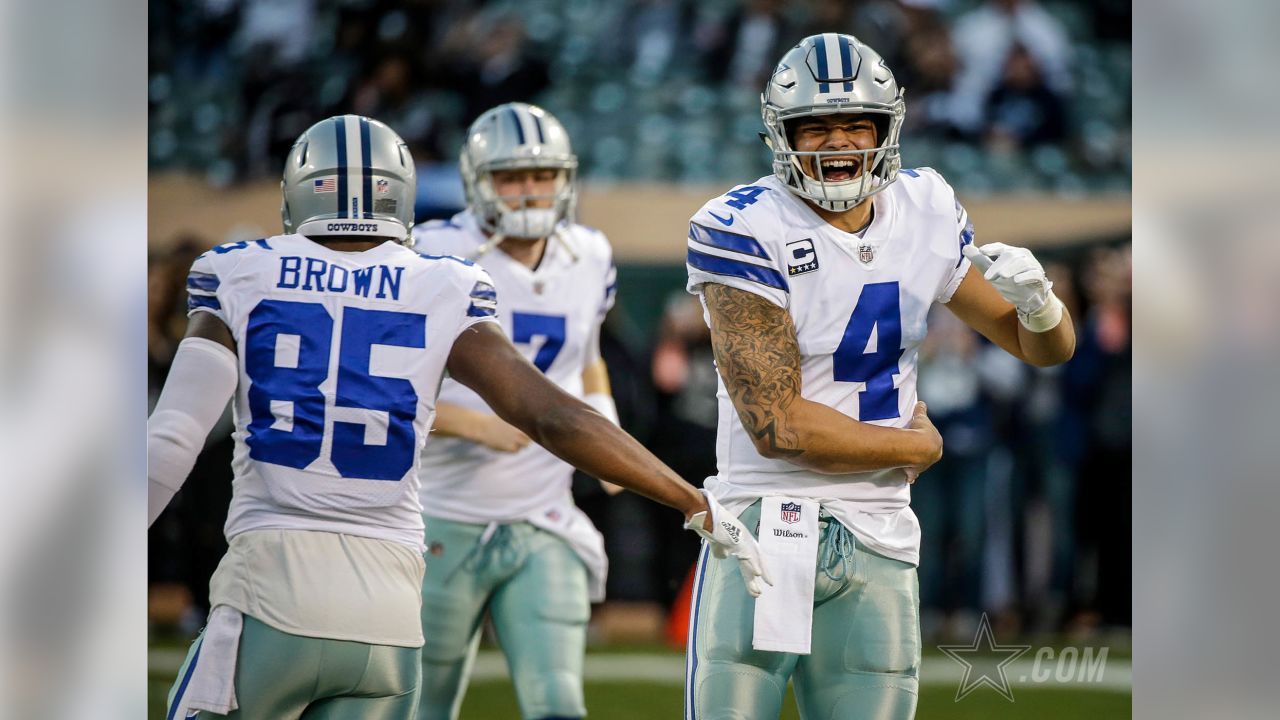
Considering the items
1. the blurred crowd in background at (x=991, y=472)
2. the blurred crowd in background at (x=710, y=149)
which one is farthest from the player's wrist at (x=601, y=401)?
the blurred crowd in background at (x=991, y=472)

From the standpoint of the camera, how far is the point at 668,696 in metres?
5.98

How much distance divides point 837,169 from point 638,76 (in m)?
5.41

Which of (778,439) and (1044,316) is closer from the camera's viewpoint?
(778,439)

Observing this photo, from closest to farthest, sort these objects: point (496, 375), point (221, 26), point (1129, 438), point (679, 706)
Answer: point (496, 375) < point (679, 706) < point (1129, 438) < point (221, 26)

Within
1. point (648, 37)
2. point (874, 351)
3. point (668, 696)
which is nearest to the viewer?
point (874, 351)

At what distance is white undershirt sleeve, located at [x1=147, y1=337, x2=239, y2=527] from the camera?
8.45 ft

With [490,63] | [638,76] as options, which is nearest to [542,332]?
[490,63]

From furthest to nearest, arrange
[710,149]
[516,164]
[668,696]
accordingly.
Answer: [710,149] < [668,696] < [516,164]

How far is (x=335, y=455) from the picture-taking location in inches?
102

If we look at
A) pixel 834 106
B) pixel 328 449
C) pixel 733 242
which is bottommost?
pixel 328 449

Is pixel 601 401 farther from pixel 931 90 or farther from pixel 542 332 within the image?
pixel 931 90
